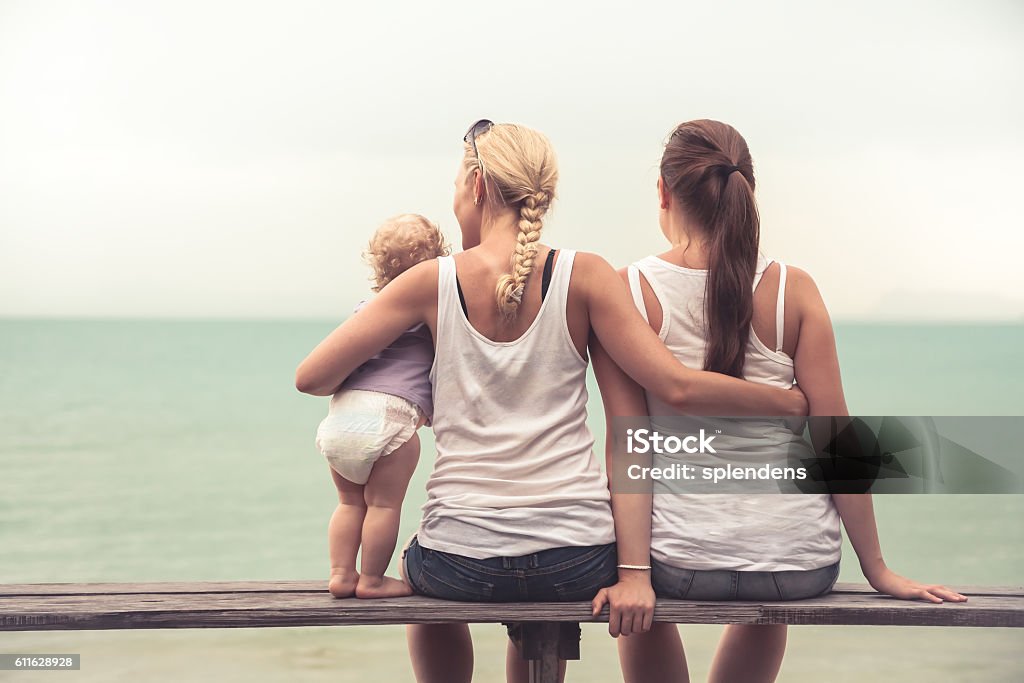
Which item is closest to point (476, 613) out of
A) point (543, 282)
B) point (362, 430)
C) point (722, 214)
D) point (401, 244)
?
point (362, 430)

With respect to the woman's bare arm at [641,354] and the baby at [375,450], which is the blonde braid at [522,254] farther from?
the baby at [375,450]

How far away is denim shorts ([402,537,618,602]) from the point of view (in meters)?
2.21

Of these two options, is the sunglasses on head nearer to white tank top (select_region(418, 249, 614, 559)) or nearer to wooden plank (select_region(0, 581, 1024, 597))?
white tank top (select_region(418, 249, 614, 559))

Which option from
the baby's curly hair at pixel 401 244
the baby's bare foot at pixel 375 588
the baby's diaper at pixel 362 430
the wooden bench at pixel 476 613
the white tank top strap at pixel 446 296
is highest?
the baby's curly hair at pixel 401 244

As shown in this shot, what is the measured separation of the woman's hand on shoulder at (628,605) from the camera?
2.20 m

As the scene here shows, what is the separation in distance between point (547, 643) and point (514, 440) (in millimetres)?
438

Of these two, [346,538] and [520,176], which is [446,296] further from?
[346,538]

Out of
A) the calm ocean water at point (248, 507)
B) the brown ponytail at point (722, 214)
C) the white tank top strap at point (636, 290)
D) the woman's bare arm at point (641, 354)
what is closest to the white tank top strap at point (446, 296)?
the woman's bare arm at point (641, 354)

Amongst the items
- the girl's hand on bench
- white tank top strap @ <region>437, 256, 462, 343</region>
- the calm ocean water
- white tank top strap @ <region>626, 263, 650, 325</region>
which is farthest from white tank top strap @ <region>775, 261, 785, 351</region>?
the calm ocean water

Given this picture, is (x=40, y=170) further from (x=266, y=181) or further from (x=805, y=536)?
(x=805, y=536)

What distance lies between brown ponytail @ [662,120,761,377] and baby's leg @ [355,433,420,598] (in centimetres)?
65

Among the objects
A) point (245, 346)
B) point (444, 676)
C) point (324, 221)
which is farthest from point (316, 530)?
point (245, 346)

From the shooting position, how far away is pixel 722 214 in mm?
2295

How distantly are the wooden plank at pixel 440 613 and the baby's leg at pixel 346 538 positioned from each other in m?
0.04
